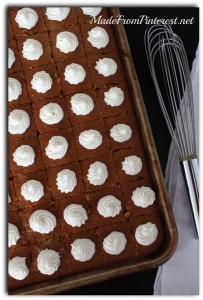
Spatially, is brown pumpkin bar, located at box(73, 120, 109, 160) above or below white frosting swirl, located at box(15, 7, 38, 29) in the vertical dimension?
below

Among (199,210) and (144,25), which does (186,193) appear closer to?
(199,210)

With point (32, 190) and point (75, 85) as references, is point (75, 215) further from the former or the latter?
point (75, 85)

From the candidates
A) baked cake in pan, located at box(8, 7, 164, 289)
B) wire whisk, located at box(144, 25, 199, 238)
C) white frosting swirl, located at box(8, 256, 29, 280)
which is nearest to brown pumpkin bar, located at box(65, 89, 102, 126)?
baked cake in pan, located at box(8, 7, 164, 289)

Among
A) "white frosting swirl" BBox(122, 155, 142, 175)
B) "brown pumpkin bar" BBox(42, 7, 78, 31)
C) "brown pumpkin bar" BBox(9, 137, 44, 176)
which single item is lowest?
"white frosting swirl" BBox(122, 155, 142, 175)

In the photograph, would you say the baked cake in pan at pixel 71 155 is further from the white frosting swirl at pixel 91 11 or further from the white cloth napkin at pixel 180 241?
the white cloth napkin at pixel 180 241

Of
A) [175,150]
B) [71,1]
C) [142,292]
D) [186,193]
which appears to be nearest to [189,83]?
[175,150]

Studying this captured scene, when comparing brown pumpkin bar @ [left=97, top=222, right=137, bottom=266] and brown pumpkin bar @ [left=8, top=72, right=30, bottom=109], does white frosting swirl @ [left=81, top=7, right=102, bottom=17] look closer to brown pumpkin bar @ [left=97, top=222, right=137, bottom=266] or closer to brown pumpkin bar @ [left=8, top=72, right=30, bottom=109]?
brown pumpkin bar @ [left=8, top=72, right=30, bottom=109]

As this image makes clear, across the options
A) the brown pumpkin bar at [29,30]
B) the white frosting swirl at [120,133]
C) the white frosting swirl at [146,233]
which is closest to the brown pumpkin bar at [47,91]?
the brown pumpkin bar at [29,30]
